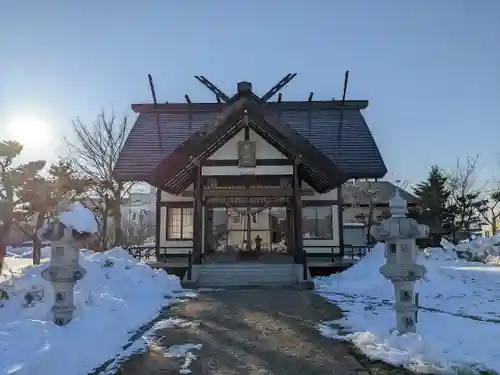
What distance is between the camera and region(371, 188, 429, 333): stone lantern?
5660 millimetres

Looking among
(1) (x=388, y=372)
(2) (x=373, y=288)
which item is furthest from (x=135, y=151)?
Result: (1) (x=388, y=372)

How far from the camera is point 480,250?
19.4m

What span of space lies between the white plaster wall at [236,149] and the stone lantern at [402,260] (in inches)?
351

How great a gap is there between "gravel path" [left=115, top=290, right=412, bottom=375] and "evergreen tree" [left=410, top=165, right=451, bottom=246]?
19.6 metres

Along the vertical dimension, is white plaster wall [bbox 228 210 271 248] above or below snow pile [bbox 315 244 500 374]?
above

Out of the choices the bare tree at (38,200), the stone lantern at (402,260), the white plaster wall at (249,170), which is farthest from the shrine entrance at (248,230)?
the stone lantern at (402,260)

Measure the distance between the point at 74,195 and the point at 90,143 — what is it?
678 cm

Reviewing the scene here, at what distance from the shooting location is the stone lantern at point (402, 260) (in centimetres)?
566

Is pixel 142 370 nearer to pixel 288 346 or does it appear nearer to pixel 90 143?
pixel 288 346

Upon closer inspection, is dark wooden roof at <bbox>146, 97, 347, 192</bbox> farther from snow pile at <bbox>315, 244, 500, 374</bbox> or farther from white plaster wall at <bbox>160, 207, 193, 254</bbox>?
white plaster wall at <bbox>160, 207, 193, 254</bbox>

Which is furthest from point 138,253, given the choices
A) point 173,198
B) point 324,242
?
point 324,242

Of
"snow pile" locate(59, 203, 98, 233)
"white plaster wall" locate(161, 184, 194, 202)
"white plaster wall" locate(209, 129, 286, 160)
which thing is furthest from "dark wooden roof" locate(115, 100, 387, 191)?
"snow pile" locate(59, 203, 98, 233)

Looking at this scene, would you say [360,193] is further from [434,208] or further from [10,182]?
[10,182]

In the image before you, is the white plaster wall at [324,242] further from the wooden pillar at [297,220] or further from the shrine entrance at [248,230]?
the wooden pillar at [297,220]
